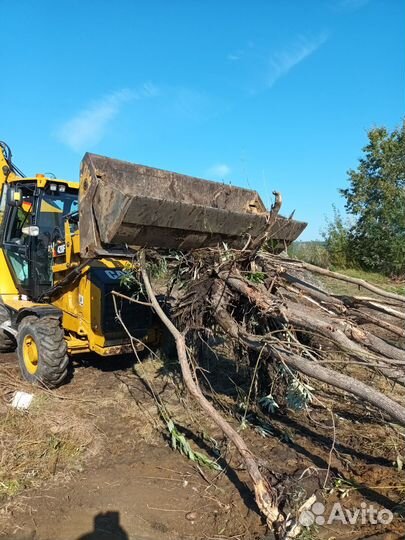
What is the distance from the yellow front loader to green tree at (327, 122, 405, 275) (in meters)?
13.3

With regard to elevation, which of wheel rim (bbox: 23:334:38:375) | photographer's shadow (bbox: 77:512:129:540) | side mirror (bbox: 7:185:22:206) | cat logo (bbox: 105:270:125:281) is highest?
side mirror (bbox: 7:185:22:206)

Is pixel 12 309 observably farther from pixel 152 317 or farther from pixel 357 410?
pixel 357 410

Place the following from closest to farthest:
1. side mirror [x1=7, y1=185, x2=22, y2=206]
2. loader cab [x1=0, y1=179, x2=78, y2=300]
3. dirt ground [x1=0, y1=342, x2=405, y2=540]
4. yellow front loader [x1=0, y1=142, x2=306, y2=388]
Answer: dirt ground [x1=0, y1=342, x2=405, y2=540], yellow front loader [x1=0, y1=142, x2=306, y2=388], loader cab [x1=0, y1=179, x2=78, y2=300], side mirror [x1=7, y1=185, x2=22, y2=206]

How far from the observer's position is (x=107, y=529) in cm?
308

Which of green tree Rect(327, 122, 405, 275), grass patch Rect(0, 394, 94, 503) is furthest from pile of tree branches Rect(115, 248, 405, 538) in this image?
green tree Rect(327, 122, 405, 275)

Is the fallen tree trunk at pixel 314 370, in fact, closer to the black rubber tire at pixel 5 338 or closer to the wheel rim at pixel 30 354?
the wheel rim at pixel 30 354

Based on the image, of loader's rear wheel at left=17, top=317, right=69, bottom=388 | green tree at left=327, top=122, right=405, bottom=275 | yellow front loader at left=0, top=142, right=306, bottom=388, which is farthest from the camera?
green tree at left=327, top=122, right=405, bottom=275

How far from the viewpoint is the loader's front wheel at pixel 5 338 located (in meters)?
6.57

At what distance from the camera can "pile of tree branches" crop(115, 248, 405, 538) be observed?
3.44m

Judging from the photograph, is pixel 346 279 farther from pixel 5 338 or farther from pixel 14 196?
pixel 5 338

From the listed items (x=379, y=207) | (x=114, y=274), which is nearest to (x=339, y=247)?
(x=379, y=207)

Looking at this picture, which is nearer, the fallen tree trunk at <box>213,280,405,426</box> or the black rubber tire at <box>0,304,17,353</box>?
the fallen tree trunk at <box>213,280,405,426</box>

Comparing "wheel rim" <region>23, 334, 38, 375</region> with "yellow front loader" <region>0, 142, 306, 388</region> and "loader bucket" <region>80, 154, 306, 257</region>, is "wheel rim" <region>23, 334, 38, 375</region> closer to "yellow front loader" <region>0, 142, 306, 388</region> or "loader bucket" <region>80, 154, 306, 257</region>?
"yellow front loader" <region>0, 142, 306, 388</region>

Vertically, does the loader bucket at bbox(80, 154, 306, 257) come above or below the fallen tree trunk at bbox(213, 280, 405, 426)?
above
